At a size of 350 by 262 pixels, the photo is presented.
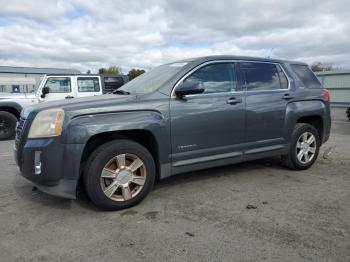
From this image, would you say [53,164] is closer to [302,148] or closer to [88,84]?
[302,148]

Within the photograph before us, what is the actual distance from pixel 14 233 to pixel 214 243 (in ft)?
6.50

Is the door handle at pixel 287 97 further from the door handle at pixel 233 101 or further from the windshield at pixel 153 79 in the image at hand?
the windshield at pixel 153 79

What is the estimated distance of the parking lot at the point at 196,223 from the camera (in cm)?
291

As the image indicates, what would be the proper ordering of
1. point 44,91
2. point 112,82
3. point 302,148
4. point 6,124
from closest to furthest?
1. point 302,148
2. point 6,124
3. point 44,91
4. point 112,82

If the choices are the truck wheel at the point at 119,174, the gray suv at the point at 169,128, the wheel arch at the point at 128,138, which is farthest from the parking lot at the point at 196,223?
the wheel arch at the point at 128,138

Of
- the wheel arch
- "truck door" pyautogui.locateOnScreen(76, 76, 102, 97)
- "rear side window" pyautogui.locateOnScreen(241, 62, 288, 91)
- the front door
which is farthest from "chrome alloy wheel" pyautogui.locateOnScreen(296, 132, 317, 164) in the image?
"truck door" pyautogui.locateOnScreen(76, 76, 102, 97)

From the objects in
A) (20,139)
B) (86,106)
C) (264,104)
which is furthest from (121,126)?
(264,104)

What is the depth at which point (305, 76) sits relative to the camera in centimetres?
554

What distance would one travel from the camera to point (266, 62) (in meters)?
5.19

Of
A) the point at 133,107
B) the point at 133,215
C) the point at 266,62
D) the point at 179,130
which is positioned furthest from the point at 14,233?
the point at 266,62

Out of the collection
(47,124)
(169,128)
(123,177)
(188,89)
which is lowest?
(123,177)

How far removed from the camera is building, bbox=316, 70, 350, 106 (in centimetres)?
2169

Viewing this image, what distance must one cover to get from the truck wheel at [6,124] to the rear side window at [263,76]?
24.5 feet

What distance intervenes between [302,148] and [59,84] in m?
7.60
